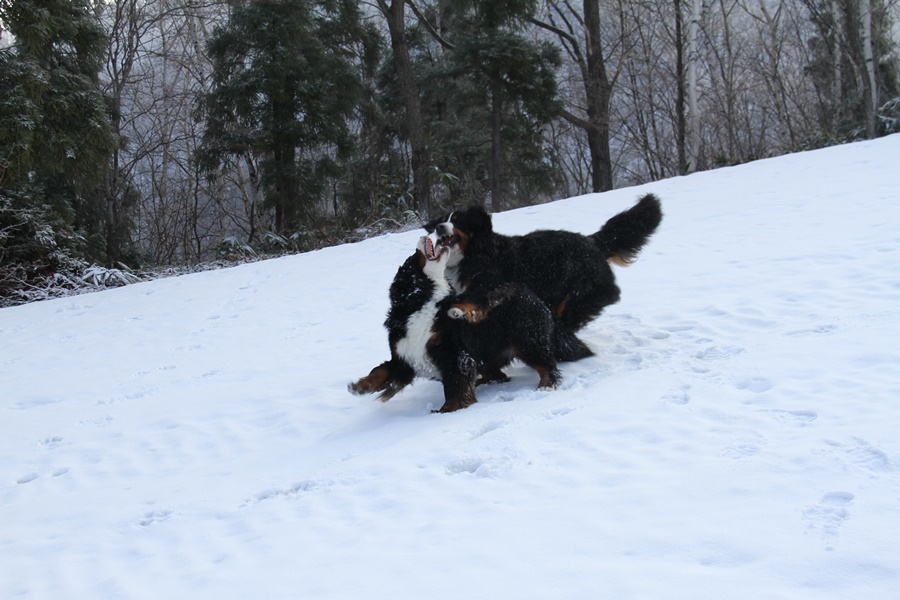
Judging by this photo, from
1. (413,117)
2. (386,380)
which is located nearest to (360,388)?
(386,380)

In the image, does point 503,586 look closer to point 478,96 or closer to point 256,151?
point 256,151

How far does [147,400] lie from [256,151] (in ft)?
39.0

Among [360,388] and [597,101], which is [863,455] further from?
[597,101]

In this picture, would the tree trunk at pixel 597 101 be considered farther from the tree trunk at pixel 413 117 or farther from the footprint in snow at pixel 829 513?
the footprint in snow at pixel 829 513

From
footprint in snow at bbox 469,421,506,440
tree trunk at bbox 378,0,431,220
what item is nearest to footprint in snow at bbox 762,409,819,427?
footprint in snow at bbox 469,421,506,440

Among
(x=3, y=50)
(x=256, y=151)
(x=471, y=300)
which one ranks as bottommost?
(x=471, y=300)

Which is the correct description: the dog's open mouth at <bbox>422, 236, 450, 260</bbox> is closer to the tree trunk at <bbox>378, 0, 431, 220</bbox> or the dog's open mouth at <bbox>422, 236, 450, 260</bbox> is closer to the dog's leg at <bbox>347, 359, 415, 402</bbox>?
the dog's leg at <bbox>347, 359, 415, 402</bbox>

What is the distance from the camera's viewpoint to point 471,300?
4.39 meters

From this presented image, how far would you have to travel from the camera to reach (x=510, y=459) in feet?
10.5

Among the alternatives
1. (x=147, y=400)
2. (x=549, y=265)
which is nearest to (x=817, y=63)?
(x=549, y=265)

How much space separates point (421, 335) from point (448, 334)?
17cm

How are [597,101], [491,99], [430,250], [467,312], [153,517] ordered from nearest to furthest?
1. [153,517]
2. [467,312]
3. [430,250]
4. [597,101]
5. [491,99]

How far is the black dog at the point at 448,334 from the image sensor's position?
4316 millimetres

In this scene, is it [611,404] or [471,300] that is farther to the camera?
[471,300]
